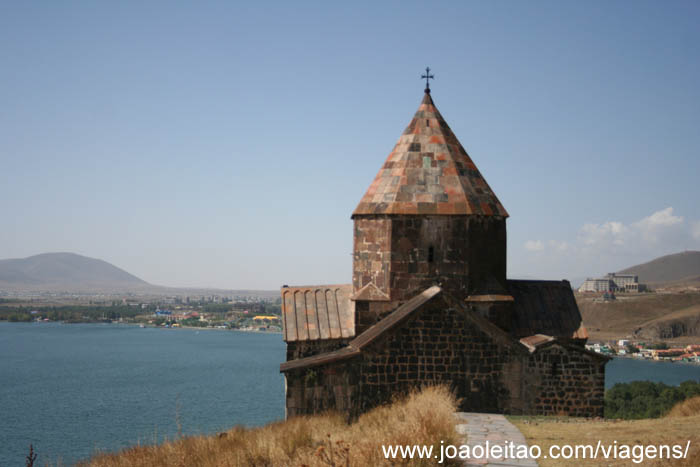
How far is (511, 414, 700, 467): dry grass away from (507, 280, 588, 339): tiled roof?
107 inches

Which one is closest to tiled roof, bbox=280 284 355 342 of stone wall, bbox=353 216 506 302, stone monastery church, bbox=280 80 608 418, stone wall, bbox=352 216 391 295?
stone monastery church, bbox=280 80 608 418

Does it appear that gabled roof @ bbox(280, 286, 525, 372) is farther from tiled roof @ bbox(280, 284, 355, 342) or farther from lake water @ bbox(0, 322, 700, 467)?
lake water @ bbox(0, 322, 700, 467)

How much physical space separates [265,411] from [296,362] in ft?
98.5

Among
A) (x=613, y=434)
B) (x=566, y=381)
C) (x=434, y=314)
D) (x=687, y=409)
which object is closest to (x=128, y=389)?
(x=434, y=314)

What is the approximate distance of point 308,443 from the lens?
7.39 meters

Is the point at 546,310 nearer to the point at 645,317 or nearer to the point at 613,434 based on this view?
the point at 613,434

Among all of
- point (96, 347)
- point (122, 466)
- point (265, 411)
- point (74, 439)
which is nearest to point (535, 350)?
point (122, 466)

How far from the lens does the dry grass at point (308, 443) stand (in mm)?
5562

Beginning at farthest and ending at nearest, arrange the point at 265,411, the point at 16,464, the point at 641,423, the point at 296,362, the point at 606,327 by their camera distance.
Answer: the point at 606,327 → the point at 265,411 → the point at 16,464 → the point at 296,362 → the point at 641,423

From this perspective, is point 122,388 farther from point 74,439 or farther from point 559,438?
point 559,438

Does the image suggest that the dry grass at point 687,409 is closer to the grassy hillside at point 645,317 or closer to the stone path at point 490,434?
the stone path at point 490,434

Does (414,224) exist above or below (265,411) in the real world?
above

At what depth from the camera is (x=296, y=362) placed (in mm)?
9984

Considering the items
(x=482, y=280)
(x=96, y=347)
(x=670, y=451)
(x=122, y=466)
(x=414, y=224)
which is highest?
(x=414, y=224)
